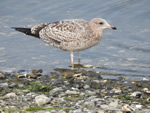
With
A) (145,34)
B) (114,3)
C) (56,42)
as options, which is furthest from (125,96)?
(114,3)

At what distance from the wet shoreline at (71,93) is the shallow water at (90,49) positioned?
834 millimetres

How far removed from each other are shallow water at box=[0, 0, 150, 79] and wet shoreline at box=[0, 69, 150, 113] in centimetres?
83

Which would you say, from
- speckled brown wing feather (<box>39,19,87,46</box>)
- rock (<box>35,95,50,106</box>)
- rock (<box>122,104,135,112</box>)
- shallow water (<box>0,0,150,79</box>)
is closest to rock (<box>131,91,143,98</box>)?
rock (<box>122,104,135,112</box>)

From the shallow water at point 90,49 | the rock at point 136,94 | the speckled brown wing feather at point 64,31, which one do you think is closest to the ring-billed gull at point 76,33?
the speckled brown wing feather at point 64,31

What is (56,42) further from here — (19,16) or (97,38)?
(19,16)

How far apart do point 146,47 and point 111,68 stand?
1986 mm

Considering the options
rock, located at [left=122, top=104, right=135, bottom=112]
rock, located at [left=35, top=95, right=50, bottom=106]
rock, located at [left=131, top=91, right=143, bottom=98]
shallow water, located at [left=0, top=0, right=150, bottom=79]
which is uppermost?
shallow water, located at [left=0, top=0, right=150, bottom=79]

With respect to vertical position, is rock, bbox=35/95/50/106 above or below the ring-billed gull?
below

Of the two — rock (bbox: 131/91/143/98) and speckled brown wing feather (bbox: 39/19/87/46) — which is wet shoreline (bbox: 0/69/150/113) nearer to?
rock (bbox: 131/91/143/98)

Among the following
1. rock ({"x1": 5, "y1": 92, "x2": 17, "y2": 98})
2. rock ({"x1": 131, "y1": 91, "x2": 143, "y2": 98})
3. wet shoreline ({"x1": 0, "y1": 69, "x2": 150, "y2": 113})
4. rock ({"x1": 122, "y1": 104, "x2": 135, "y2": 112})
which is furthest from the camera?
rock ({"x1": 131, "y1": 91, "x2": 143, "y2": 98})

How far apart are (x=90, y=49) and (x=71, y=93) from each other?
4.65 metres

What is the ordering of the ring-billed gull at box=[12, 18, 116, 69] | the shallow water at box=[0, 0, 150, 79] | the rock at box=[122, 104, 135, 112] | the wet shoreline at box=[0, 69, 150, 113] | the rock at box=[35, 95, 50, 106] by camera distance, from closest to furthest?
the rock at box=[122, 104, 135, 112]
the wet shoreline at box=[0, 69, 150, 113]
the rock at box=[35, 95, 50, 106]
the ring-billed gull at box=[12, 18, 116, 69]
the shallow water at box=[0, 0, 150, 79]

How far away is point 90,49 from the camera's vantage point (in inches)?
456

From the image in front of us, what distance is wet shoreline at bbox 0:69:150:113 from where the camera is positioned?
5938 mm
